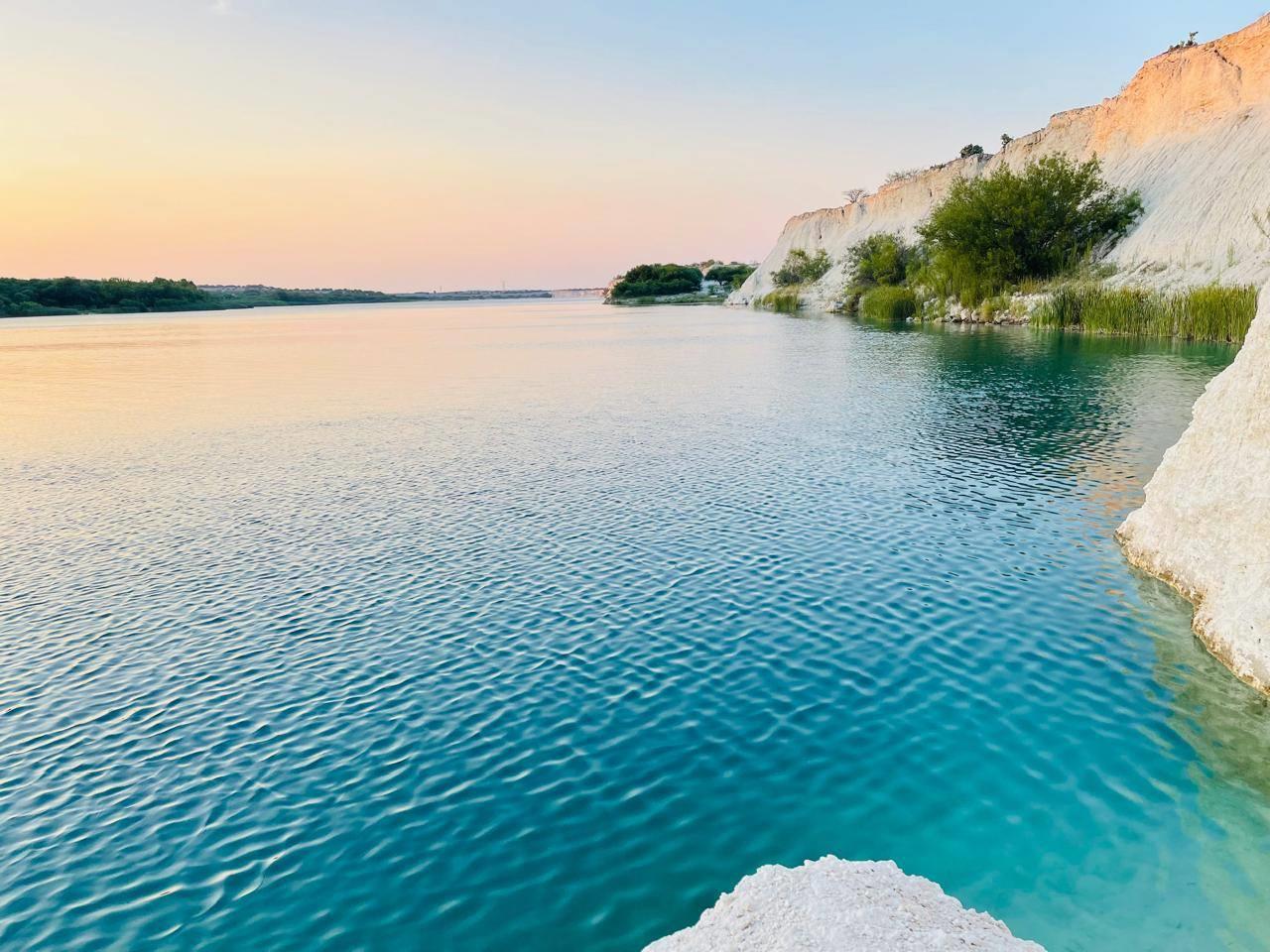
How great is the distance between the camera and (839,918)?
4.57 metres

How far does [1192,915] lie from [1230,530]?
7.39 metres

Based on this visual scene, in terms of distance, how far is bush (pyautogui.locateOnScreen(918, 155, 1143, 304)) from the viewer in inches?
2469

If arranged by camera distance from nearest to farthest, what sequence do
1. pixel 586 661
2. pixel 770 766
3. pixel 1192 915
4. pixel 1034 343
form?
pixel 1192 915, pixel 770 766, pixel 586 661, pixel 1034 343

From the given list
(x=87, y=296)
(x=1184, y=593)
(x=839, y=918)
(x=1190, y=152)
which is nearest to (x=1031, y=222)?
(x=1190, y=152)

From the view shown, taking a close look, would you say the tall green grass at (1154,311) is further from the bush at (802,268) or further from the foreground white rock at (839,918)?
the bush at (802,268)

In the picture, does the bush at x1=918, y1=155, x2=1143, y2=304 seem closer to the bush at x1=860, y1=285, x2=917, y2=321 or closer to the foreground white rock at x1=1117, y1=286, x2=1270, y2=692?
the bush at x1=860, y1=285, x2=917, y2=321

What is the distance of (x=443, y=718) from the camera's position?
32.5ft

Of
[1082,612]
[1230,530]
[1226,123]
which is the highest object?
[1226,123]

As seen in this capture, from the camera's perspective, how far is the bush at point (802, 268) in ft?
417

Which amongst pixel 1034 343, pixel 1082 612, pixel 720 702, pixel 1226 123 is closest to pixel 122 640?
pixel 720 702

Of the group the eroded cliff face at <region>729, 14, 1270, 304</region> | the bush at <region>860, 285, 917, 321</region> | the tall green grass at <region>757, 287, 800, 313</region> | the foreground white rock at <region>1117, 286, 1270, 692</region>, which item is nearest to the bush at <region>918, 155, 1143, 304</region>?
the eroded cliff face at <region>729, 14, 1270, 304</region>

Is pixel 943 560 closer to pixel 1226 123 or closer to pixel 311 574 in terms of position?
pixel 311 574

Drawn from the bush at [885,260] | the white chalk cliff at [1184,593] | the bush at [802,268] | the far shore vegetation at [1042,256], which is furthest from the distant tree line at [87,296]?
the white chalk cliff at [1184,593]

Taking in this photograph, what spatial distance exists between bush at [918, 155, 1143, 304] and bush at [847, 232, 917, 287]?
25.4 m
